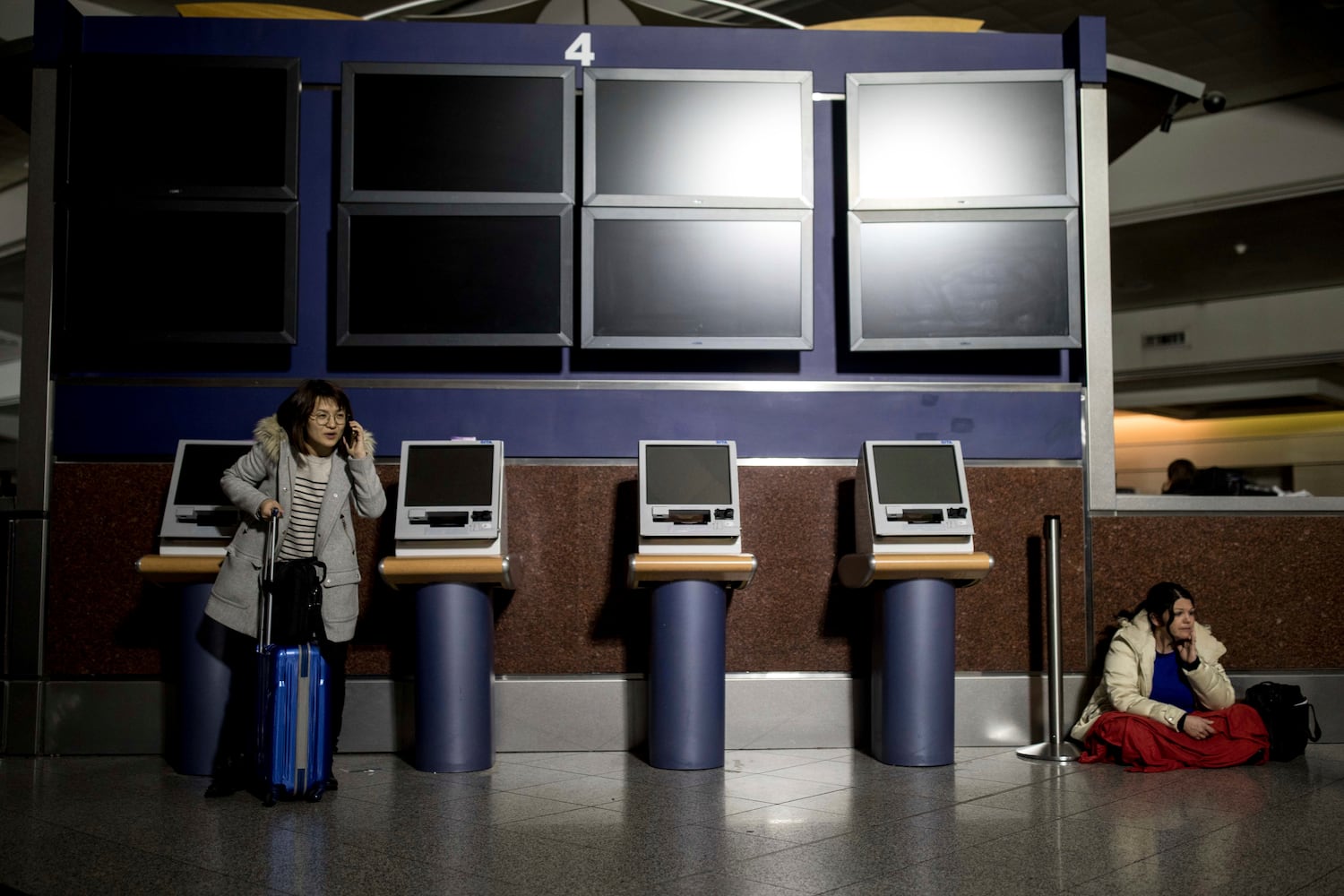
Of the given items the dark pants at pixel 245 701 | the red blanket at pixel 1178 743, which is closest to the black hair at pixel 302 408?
the dark pants at pixel 245 701

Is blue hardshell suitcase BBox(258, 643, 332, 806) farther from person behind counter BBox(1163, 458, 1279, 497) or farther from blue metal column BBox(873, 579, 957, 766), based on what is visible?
person behind counter BBox(1163, 458, 1279, 497)

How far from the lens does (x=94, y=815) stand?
11.3 feet

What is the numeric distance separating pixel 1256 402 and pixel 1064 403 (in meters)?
10.4

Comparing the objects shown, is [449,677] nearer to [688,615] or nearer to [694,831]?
[688,615]

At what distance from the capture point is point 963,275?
15.5 feet

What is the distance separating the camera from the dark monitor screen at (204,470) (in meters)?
4.27

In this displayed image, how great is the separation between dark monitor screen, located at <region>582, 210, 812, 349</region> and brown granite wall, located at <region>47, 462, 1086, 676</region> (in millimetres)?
543

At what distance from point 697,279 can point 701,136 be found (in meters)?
0.56

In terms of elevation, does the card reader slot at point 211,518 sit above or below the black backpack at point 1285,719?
above

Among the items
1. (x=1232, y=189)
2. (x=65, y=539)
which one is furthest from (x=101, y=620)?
(x=1232, y=189)

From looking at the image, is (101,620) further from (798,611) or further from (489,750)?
(798,611)

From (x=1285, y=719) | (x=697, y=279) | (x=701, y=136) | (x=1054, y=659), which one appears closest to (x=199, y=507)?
(x=697, y=279)

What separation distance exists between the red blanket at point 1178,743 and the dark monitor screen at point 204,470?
322 cm

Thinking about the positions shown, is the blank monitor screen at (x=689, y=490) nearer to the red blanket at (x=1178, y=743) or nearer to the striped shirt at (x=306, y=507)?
the striped shirt at (x=306, y=507)
